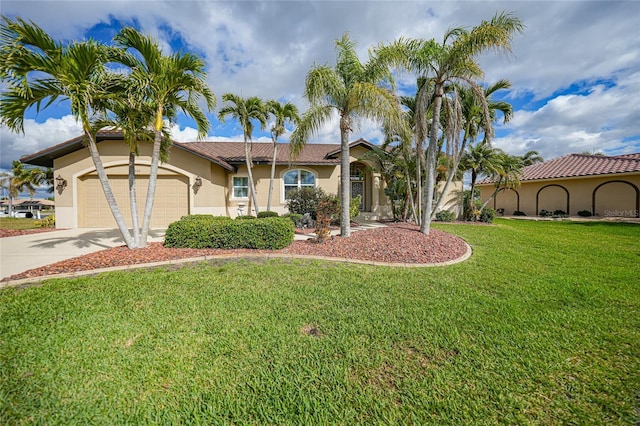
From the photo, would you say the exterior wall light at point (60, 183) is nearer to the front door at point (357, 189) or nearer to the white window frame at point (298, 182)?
the white window frame at point (298, 182)

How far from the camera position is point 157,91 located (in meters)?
6.61

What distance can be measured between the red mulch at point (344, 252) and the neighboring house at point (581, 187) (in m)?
20.8

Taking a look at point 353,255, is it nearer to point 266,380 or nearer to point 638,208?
point 266,380

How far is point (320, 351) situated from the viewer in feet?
9.11

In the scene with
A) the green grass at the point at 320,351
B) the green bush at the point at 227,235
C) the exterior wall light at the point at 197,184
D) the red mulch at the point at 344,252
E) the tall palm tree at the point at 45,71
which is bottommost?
the green grass at the point at 320,351

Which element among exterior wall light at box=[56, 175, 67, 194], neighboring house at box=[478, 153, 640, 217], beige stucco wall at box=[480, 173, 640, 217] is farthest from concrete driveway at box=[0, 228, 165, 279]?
beige stucco wall at box=[480, 173, 640, 217]

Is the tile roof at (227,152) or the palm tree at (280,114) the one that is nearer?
the tile roof at (227,152)

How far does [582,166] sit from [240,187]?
2797 cm

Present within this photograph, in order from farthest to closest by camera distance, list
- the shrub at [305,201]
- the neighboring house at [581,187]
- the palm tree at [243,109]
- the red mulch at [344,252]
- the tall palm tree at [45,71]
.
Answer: the neighboring house at [581,187]
the shrub at [305,201]
the palm tree at [243,109]
the red mulch at [344,252]
the tall palm tree at [45,71]

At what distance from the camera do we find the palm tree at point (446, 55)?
6.98 meters

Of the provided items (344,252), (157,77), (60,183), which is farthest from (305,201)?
(60,183)

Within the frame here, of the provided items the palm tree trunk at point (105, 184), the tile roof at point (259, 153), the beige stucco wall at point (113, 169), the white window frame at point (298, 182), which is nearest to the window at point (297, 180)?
→ the white window frame at point (298, 182)

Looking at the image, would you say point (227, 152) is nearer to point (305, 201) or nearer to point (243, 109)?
point (243, 109)

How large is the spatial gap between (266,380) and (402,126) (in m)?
7.56
